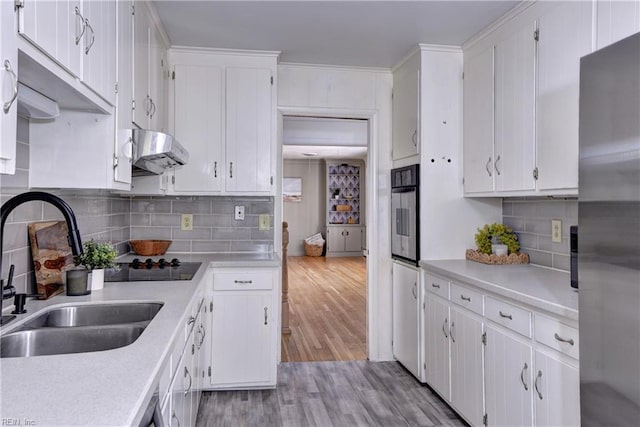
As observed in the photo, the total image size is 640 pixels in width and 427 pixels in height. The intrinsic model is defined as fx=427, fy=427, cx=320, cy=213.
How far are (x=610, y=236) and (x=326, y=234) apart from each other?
9405 millimetres

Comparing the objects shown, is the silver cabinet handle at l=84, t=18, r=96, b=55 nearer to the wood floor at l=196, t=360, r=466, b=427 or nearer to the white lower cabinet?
the white lower cabinet

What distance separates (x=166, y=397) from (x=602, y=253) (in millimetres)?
1449

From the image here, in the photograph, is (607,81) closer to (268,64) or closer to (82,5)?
(82,5)

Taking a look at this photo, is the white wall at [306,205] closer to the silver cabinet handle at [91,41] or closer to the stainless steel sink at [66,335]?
the stainless steel sink at [66,335]

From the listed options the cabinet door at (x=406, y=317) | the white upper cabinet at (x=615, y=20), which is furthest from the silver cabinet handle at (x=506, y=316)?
the white upper cabinet at (x=615, y=20)

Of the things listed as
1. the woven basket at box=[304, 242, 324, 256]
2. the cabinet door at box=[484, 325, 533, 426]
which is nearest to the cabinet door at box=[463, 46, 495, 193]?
the cabinet door at box=[484, 325, 533, 426]

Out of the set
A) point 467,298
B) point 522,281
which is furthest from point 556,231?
point 467,298

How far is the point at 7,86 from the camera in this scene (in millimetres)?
881

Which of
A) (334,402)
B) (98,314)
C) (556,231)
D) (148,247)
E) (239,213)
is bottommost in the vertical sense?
(334,402)

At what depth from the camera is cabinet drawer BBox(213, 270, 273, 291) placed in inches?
112

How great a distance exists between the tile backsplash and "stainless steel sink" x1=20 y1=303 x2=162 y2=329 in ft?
7.33

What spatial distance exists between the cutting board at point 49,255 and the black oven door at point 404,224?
218cm

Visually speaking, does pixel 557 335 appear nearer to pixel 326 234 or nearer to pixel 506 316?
pixel 506 316

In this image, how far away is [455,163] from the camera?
10.2 feet
